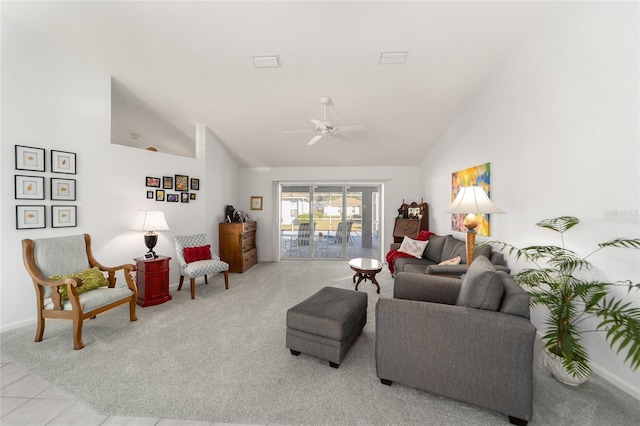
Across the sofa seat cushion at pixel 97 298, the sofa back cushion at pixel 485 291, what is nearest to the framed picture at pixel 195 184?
the sofa seat cushion at pixel 97 298

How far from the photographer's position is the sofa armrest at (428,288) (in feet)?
6.57

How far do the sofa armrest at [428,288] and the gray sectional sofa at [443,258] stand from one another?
3.19ft

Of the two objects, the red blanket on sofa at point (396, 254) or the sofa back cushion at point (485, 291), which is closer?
the sofa back cushion at point (485, 291)

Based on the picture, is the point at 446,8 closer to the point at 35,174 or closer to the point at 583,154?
the point at 583,154

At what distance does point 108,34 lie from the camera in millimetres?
2725

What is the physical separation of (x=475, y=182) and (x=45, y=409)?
510 centimetres

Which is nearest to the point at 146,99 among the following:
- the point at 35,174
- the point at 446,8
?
the point at 35,174

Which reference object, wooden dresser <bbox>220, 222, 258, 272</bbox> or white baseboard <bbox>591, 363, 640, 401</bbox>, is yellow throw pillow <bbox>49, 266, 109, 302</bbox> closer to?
wooden dresser <bbox>220, 222, 258, 272</bbox>

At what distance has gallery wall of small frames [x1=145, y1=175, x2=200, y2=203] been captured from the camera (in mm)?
3764

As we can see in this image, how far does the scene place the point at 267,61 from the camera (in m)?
2.95

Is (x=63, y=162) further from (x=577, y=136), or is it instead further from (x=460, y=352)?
(x=577, y=136)

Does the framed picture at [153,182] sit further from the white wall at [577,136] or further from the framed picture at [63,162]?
the white wall at [577,136]

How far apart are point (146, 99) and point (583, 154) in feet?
18.7

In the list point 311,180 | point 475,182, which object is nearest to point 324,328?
point 475,182
